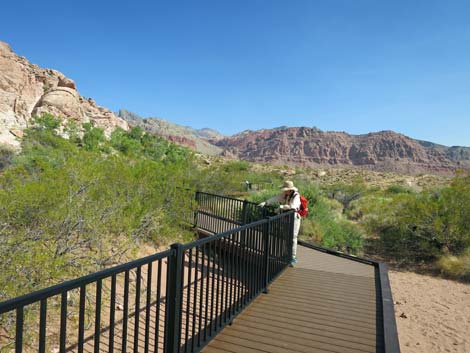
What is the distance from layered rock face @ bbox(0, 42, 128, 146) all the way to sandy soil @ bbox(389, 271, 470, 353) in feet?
148

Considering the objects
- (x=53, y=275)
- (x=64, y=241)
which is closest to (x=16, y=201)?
(x=64, y=241)

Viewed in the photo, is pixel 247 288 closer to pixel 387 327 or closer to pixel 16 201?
pixel 387 327

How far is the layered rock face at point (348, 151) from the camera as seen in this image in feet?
471

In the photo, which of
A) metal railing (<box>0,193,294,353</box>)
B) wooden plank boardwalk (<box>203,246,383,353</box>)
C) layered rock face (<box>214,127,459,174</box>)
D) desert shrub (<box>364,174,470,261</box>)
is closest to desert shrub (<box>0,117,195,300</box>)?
metal railing (<box>0,193,294,353</box>)

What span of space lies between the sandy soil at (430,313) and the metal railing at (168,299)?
307 centimetres

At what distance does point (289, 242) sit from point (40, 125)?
52.7m

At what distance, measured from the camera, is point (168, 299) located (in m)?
3.08

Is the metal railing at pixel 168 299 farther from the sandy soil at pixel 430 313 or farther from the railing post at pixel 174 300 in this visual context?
A: the sandy soil at pixel 430 313

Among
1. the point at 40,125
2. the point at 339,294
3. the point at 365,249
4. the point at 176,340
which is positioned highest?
the point at 40,125

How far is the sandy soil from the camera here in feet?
22.9

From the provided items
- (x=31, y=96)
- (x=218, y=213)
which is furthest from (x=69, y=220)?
(x=31, y=96)

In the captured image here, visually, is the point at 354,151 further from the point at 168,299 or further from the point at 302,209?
the point at 168,299

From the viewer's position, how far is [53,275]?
5457 millimetres

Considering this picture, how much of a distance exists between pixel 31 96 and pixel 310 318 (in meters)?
72.7
